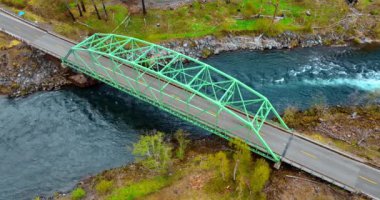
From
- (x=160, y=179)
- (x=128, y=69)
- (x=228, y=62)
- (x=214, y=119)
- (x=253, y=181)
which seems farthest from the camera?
(x=228, y=62)

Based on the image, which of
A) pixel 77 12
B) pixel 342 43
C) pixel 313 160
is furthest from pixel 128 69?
pixel 342 43

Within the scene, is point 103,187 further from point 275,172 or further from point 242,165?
point 275,172

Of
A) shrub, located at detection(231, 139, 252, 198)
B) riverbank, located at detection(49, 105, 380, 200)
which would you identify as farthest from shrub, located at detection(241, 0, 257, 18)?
shrub, located at detection(231, 139, 252, 198)

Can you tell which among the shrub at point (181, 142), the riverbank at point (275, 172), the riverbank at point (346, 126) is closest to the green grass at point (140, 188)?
the riverbank at point (275, 172)

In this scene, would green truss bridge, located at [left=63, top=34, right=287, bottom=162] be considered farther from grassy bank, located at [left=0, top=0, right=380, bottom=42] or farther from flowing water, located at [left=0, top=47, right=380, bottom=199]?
grassy bank, located at [left=0, top=0, right=380, bottom=42]

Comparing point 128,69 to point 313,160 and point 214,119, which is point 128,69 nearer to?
point 214,119

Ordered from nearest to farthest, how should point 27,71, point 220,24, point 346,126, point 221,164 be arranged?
point 221,164 < point 346,126 < point 27,71 < point 220,24

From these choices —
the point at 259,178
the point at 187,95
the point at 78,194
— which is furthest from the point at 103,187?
the point at 259,178
